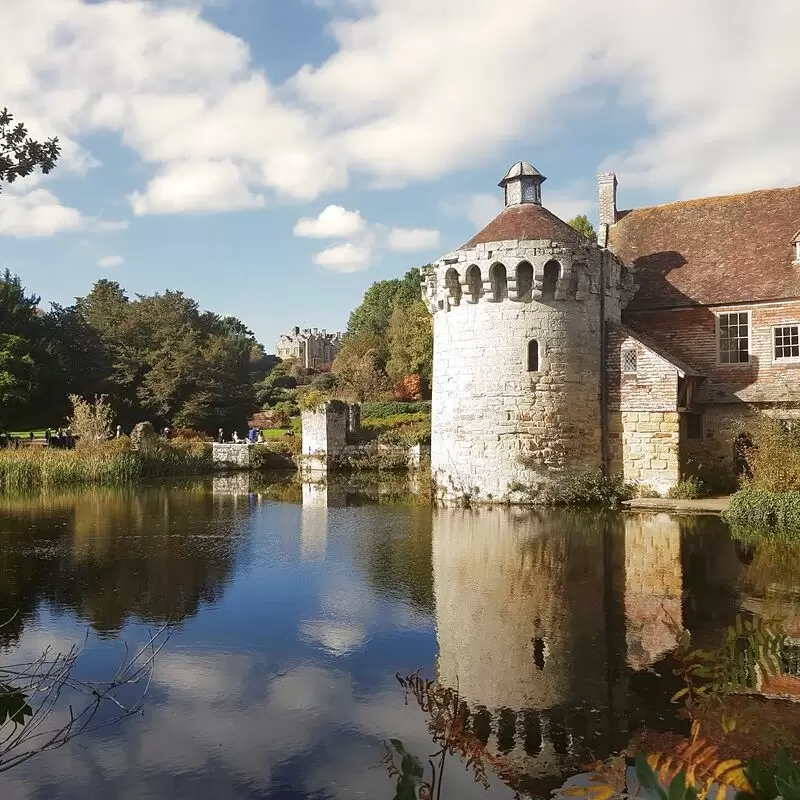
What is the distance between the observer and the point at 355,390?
1737 inches

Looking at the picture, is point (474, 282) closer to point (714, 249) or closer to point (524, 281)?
point (524, 281)

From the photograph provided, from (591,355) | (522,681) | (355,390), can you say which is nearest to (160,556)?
(522,681)

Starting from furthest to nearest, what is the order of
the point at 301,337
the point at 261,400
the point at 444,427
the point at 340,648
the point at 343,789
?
the point at 301,337 < the point at 261,400 < the point at 444,427 < the point at 340,648 < the point at 343,789

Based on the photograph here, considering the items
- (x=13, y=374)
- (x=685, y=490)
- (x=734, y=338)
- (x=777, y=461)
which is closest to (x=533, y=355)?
(x=685, y=490)

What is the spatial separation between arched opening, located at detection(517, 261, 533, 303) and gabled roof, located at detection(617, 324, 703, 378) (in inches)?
103

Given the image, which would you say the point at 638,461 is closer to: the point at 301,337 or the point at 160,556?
the point at 160,556

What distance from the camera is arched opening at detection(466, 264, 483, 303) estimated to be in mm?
17391

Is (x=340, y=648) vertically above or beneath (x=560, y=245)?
beneath

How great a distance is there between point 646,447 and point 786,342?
4.86 meters

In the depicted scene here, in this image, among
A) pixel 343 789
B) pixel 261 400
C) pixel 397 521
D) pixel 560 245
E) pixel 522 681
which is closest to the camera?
pixel 343 789

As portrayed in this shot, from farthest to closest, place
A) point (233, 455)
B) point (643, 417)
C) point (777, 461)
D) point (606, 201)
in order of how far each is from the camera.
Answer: point (233, 455)
point (606, 201)
point (643, 417)
point (777, 461)

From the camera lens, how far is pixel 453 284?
1773 cm

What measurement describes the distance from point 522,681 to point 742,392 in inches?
575

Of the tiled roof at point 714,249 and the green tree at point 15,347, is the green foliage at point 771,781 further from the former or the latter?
the green tree at point 15,347
